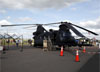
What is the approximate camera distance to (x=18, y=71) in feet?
18.6

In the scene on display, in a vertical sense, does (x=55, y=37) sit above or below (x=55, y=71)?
above

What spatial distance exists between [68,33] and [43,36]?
21.4ft

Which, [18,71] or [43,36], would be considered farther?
[43,36]

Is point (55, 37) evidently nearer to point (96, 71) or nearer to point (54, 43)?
point (54, 43)

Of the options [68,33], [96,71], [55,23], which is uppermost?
[55,23]

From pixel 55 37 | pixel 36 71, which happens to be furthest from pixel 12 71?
pixel 55 37

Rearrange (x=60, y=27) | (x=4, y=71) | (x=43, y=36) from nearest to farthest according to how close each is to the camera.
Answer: (x=4, y=71), (x=60, y=27), (x=43, y=36)

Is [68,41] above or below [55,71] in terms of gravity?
above

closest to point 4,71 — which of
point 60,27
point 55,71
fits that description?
point 55,71

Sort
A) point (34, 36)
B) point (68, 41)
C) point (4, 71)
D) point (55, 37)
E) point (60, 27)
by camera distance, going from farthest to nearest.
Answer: point (34, 36) < point (55, 37) < point (60, 27) < point (68, 41) < point (4, 71)

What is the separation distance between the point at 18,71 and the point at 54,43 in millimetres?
13093

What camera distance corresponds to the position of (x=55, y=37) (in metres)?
19.0

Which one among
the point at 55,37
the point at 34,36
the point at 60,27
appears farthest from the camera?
the point at 34,36

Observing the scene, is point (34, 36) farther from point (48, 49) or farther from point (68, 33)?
point (68, 33)
